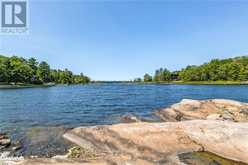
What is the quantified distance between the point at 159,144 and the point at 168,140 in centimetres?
60

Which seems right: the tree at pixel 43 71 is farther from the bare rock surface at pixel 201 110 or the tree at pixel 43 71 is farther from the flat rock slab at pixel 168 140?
the flat rock slab at pixel 168 140

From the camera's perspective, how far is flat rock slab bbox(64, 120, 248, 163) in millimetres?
11242

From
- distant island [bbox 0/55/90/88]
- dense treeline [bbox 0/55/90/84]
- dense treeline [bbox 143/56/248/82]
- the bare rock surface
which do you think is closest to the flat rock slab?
the bare rock surface

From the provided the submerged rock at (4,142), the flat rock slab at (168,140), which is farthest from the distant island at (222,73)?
the submerged rock at (4,142)

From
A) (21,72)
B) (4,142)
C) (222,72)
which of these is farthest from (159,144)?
(222,72)

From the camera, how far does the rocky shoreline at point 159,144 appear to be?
Result: 34.0 ft

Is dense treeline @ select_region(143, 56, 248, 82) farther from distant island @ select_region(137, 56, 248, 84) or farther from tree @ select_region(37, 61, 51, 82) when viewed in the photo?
tree @ select_region(37, 61, 51, 82)

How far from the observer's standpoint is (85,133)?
14664mm

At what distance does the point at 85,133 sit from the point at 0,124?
11249 millimetres

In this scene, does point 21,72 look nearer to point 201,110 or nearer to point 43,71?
point 43,71

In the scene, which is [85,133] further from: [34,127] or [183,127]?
[34,127]

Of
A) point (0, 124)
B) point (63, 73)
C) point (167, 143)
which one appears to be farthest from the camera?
point (63, 73)

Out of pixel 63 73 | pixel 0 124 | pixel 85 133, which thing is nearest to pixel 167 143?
pixel 85 133

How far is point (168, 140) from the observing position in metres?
12.5
